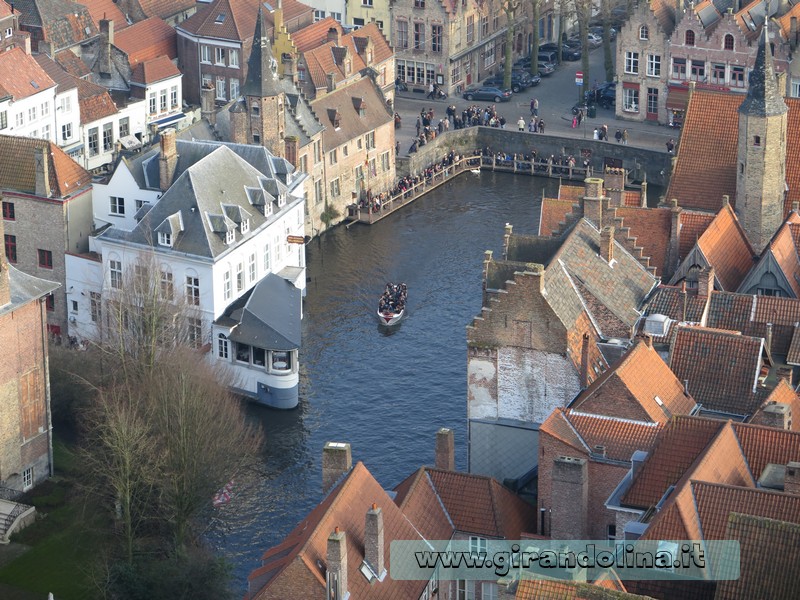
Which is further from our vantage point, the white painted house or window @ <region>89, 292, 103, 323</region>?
window @ <region>89, 292, 103, 323</region>

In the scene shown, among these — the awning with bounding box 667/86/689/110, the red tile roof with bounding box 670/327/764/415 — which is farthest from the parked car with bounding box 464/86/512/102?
the red tile roof with bounding box 670/327/764/415

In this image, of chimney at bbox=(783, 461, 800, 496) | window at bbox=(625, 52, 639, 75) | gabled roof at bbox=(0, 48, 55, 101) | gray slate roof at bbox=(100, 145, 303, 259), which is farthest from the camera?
window at bbox=(625, 52, 639, 75)

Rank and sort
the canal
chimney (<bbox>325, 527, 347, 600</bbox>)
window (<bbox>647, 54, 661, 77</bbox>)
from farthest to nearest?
window (<bbox>647, 54, 661, 77</bbox>) → the canal → chimney (<bbox>325, 527, 347, 600</bbox>)

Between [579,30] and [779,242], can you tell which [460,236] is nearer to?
[779,242]

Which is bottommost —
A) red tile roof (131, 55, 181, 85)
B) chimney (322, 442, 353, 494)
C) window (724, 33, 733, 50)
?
red tile roof (131, 55, 181, 85)

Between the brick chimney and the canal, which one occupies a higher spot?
the brick chimney

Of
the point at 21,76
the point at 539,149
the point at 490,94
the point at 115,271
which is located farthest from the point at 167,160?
the point at 490,94

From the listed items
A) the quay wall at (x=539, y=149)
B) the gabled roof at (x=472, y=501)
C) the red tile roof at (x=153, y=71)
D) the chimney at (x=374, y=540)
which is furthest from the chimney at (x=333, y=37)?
the chimney at (x=374, y=540)

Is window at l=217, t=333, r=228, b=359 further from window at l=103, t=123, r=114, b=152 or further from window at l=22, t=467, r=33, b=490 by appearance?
window at l=103, t=123, r=114, b=152
